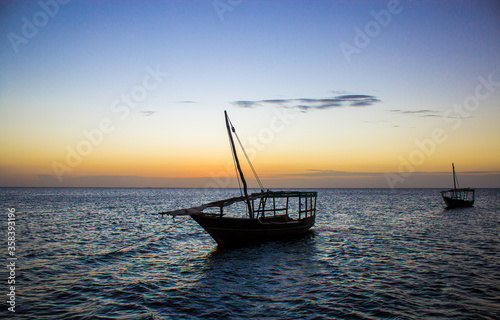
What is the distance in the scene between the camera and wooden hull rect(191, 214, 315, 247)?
24047mm

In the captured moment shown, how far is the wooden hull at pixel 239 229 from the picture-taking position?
2405 centimetres

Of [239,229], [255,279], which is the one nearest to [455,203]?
[239,229]

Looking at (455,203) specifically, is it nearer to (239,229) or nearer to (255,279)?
(239,229)

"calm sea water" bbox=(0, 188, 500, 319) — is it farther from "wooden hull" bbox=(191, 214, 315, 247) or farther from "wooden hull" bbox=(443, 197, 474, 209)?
"wooden hull" bbox=(443, 197, 474, 209)

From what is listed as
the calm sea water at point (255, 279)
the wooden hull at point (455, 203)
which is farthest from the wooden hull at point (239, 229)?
the wooden hull at point (455, 203)

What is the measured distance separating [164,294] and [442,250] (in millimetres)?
21851

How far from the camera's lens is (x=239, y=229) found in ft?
82.5

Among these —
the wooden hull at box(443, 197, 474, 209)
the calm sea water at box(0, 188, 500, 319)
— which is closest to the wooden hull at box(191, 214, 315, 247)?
the calm sea water at box(0, 188, 500, 319)

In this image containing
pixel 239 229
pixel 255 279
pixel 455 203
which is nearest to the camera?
pixel 255 279

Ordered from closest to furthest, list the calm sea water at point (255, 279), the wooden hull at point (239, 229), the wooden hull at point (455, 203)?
the calm sea water at point (255, 279)
the wooden hull at point (239, 229)
the wooden hull at point (455, 203)

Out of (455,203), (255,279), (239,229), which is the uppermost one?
(239,229)

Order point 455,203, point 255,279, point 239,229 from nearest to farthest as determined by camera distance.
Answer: point 255,279 < point 239,229 < point 455,203

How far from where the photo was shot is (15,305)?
13.0 m

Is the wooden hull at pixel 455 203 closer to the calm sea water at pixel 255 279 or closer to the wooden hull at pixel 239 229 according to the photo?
the calm sea water at pixel 255 279
